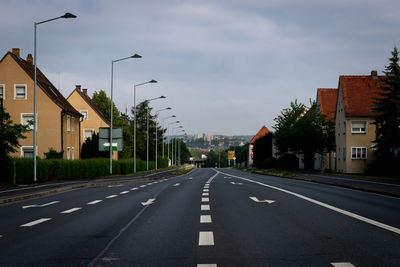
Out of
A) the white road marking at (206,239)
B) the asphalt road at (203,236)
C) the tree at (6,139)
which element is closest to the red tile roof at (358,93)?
the tree at (6,139)

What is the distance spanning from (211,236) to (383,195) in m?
11.4

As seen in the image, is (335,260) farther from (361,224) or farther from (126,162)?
A: (126,162)

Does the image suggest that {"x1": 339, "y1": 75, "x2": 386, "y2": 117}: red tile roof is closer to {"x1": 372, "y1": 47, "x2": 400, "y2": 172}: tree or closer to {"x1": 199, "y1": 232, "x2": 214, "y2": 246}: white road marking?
{"x1": 372, "y1": 47, "x2": 400, "y2": 172}: tree

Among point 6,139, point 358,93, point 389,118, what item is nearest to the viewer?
point 6,139

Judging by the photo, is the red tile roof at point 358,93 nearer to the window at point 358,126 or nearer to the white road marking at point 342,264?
the window at point 358,126

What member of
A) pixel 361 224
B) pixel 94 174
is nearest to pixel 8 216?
pixel 361 224

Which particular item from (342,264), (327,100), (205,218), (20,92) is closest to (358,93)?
(327,100)

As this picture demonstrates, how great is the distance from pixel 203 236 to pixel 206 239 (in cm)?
30

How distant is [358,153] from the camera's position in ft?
180

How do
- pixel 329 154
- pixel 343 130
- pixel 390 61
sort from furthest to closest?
pixel 329 154
pixel 343 130
pixel 390 61

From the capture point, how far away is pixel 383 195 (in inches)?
685

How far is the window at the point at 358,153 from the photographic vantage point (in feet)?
179

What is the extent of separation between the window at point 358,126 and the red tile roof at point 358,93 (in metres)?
0.99

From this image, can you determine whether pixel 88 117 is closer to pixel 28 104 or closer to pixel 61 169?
pixel 28 104
